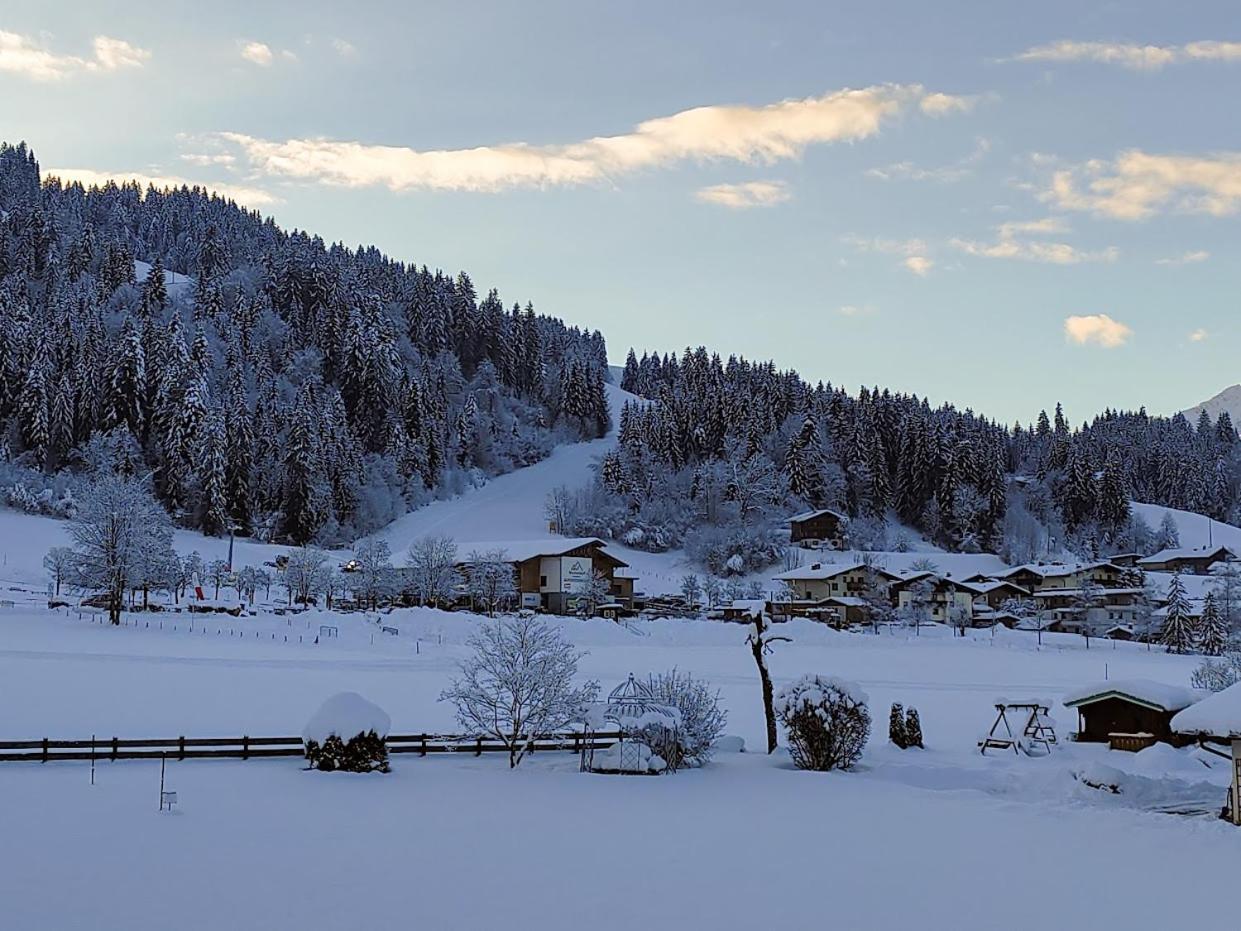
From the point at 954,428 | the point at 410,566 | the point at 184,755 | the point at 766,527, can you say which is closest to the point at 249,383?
the point at 410,566

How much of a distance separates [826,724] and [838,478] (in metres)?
108

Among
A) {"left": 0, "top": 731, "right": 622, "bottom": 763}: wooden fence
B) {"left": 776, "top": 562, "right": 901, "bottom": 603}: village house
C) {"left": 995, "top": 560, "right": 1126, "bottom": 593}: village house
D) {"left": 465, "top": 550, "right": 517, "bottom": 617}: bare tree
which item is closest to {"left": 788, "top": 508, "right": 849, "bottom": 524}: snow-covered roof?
{"left": 995, "top": 560, "right": 1126, "bottom": 593}: village house

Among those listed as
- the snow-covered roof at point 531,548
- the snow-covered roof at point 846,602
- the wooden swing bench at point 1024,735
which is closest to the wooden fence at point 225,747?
the wooden swing bench at point 1024,735

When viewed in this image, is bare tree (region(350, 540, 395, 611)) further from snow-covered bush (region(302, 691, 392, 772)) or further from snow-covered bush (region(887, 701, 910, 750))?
snow-covered bush (region(302, 691, 392, 772))

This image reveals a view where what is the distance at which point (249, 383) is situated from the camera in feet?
458

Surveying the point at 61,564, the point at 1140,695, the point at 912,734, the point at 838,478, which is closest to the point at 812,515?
the point at 838,478

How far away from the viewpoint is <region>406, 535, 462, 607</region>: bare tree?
292ft

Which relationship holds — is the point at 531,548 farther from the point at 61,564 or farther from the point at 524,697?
the point at 524,697

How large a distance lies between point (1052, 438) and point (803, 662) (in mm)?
126441

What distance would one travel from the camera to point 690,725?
3062 centimetres

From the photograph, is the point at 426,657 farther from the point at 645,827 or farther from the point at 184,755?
the point at 645,827

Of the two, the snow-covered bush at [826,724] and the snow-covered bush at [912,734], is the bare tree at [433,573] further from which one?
the snow-covered bush at [826,724]

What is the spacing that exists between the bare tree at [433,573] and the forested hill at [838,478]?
32690mm

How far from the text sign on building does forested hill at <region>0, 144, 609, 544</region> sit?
34199 mm
